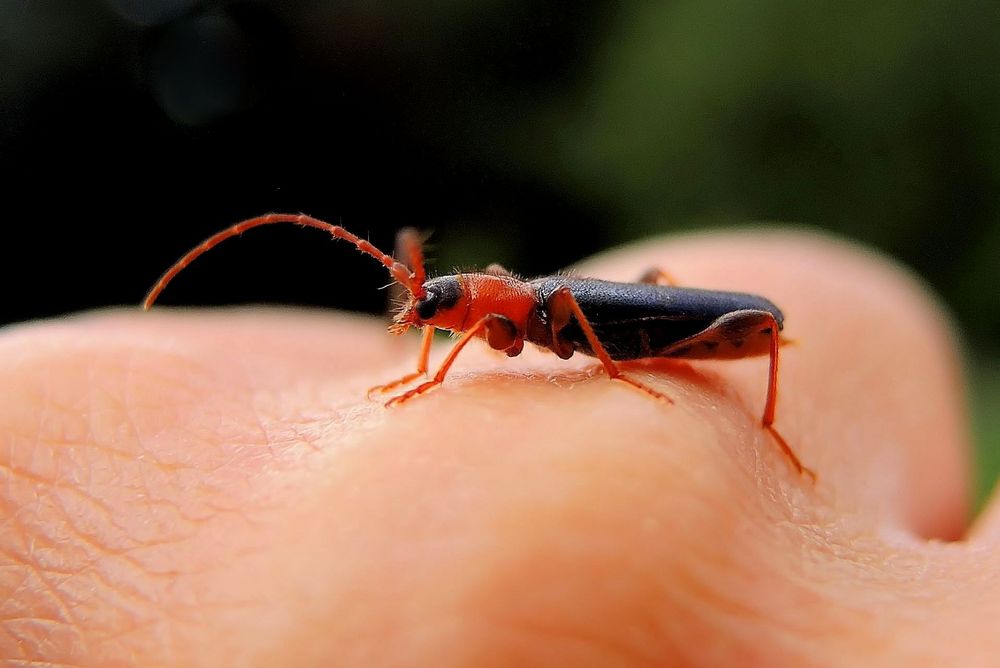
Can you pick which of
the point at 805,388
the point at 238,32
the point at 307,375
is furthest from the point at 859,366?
the point at 238,32

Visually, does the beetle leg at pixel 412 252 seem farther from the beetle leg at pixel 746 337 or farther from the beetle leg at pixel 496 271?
the beetle leg at pixel 746 337

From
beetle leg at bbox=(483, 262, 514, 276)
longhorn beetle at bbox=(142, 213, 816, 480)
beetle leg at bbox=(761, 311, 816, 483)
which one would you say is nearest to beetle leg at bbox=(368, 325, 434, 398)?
longhorn beetle at bbox=(142, 213, 816, 480)


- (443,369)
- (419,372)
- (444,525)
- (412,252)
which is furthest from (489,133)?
(444,525)

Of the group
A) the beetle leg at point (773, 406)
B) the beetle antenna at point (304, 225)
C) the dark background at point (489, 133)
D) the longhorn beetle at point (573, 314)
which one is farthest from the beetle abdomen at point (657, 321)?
the dark background at point (489, 133)

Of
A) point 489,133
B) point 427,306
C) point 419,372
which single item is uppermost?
point 489,133

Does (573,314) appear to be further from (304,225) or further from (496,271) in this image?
(304,225)

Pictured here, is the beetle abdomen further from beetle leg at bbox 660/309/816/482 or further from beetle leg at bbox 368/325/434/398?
beetle leg at bbox 368/325/434/398
